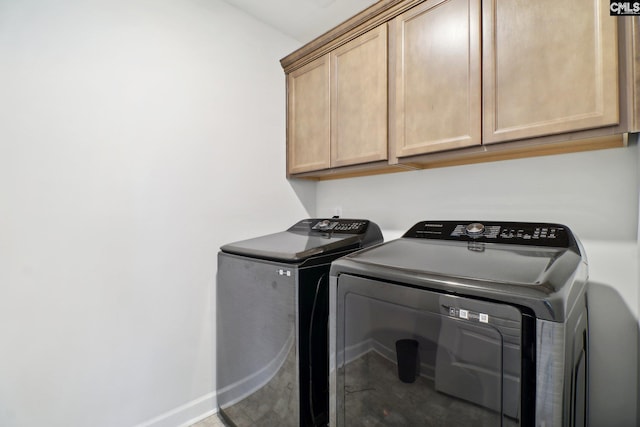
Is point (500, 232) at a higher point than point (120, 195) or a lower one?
lower

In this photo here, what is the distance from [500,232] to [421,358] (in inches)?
29.0

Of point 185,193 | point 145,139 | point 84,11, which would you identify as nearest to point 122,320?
point 185,193

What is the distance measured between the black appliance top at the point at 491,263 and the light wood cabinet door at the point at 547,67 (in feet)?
1.38

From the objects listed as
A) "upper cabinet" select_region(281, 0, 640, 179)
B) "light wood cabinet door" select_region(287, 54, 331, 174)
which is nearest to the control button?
"upper cabinet" select_region(281, 0, 640, 179)

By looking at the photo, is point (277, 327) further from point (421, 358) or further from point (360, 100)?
point (360, 100)

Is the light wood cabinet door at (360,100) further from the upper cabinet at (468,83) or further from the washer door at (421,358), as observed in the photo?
the washer door at (421,358)

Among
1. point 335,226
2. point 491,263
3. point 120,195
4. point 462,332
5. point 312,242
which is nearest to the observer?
point 462,332

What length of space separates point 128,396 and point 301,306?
1108 millimetres

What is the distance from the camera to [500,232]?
1329 millimetres

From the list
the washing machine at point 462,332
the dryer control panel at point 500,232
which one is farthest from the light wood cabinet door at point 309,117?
the washing machine at point 462,332

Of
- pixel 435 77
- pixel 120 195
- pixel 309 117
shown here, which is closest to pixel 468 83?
pixel 435 77

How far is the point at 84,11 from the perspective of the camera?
1.42 metres

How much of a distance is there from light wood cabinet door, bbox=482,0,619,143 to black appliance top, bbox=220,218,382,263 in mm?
817

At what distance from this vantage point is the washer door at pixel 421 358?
0.78 meters
